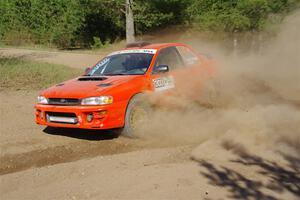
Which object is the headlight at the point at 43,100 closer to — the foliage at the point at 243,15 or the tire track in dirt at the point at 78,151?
the tire track in dirt at the point at 78,151

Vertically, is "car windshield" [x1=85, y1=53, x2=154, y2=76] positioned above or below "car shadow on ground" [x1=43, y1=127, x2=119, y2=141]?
above

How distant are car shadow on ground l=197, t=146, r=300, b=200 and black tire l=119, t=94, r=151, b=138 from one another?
1853mm

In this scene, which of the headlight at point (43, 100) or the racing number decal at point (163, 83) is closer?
the headlight at point (43, 100)

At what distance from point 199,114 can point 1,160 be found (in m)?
3.79

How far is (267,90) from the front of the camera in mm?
11891

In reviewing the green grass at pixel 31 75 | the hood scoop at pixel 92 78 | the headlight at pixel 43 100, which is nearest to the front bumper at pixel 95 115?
the headlight at pixel 43 100

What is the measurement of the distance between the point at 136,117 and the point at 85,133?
110 cm

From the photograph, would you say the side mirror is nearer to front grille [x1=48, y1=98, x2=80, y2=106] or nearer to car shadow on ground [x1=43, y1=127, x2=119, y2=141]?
car shadow on ground [x1=43, y1=127, x2=119, y2=141]

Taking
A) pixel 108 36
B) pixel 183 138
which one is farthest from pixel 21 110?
pixel 108 36

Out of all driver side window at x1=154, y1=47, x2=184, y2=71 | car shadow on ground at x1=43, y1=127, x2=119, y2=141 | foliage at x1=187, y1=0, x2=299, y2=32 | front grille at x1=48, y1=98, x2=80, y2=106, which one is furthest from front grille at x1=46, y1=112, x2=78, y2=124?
foliage at x1=187, y1=0, x2=299, y2=32

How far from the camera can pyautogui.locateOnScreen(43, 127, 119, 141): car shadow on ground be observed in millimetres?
7734

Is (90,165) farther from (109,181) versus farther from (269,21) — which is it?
(269,21)

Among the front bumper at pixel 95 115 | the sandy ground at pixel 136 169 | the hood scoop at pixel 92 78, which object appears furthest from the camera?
the hood scoop at pixel 92 78

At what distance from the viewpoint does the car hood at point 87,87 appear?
23.6 feet
